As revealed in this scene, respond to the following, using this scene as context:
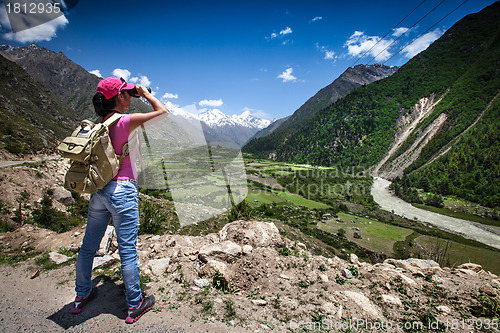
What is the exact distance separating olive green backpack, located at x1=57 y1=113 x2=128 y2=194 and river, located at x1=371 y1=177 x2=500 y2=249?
66.2 metres

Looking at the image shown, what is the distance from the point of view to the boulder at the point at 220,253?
471 centimetres

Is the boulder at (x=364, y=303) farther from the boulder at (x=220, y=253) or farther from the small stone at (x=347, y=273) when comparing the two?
the boulder at (x=220, y=253)

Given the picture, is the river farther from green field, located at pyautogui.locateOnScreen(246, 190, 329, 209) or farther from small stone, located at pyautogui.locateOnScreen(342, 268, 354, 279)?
small stone, located at pyautogui.locateOnScreen(342, 268, 354, 279)

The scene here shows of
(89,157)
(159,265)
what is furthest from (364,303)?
(89,157)

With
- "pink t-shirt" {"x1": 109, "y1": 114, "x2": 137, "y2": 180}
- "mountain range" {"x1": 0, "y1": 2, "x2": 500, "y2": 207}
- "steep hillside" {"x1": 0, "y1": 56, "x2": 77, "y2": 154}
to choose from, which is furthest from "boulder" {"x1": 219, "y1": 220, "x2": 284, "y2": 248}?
"steep hillside" {"x1": 0, "y1": 56, "x2": 77, "y2": 154}

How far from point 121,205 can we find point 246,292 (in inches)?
107

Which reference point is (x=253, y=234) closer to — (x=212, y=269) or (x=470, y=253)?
(x=212, y=269)

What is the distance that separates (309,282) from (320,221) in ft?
180

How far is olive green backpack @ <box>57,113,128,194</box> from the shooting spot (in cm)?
248

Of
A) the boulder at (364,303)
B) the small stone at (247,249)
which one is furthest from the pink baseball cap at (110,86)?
the boulder at (364,303)

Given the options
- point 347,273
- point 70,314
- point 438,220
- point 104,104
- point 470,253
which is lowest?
point 438,220

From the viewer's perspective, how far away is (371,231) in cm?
4844

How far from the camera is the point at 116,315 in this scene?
2914 millimetres

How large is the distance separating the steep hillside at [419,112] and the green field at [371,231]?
43052 mm
